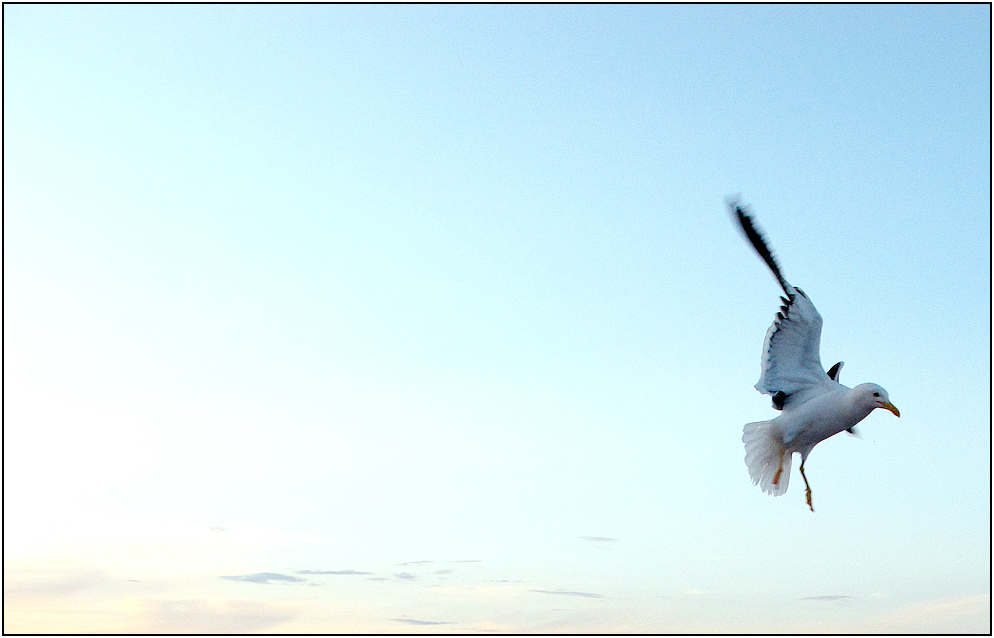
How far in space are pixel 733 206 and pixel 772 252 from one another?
0.87m

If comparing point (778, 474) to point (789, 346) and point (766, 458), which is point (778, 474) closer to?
point (766, 458)

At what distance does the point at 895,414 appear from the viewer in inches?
627

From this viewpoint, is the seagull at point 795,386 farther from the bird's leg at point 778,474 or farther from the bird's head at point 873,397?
the bird's head at point 873,397

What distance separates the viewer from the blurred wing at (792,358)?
54.8 feet

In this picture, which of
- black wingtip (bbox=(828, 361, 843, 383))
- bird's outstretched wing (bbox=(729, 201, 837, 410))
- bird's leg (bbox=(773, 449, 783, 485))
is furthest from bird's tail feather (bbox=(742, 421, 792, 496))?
black wingtip (bbox=(828, 361, 843, 383))

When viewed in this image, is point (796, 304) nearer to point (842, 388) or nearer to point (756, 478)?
point (842, 388)

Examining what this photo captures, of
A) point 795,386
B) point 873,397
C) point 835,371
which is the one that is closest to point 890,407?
point 873,397

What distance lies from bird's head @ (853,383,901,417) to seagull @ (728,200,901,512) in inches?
8.1

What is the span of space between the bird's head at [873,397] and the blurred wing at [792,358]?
867 mm

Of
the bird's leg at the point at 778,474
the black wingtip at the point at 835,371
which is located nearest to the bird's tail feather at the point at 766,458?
the bird's leg at the point at 778,474

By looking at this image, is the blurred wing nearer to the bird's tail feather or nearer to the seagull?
the seagull

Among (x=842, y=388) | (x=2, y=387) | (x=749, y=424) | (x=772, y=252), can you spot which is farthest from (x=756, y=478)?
Result: (x=2, y=387)

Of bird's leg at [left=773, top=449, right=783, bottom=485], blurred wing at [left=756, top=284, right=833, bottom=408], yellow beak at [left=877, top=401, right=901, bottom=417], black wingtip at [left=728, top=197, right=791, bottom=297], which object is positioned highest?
black wingtip at [left=728, top=197, right=791, bottom=297]

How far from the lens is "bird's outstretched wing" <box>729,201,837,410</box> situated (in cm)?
1667
